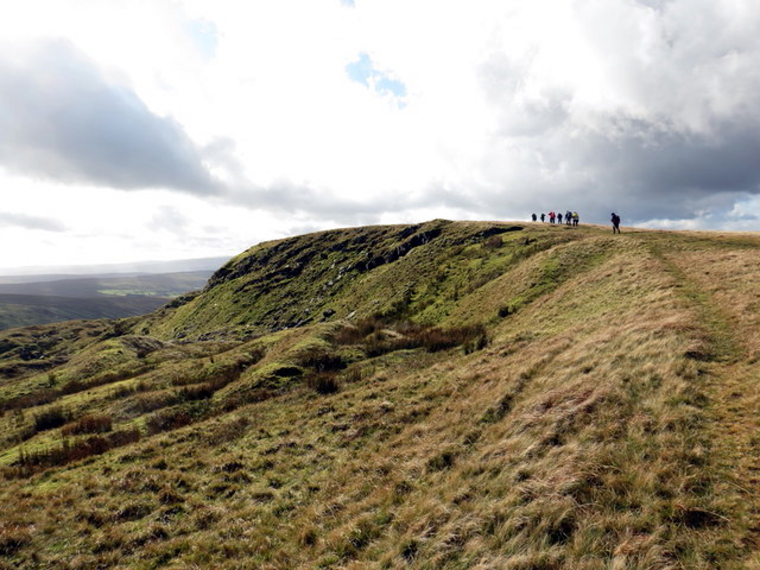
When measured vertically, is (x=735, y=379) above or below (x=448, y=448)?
above

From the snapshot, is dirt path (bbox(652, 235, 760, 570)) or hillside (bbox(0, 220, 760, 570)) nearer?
dirt path (bbox(652, 235, 760, 570))

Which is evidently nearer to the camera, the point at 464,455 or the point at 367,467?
the point at 464,455

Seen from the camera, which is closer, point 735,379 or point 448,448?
point 735,379

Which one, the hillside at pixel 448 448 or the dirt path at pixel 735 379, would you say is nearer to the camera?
the dirt path at pixel 735 379

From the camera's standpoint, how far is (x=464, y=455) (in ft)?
36.8

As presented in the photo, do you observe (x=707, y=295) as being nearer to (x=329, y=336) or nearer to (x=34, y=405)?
(x=329, y=336)

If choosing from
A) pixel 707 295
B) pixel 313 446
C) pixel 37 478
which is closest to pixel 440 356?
pixel 313 446

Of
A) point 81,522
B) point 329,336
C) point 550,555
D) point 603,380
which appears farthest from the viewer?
point 329,336

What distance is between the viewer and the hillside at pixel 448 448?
7086mm

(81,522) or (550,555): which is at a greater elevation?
(550,555)

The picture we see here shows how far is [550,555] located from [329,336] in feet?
99.2

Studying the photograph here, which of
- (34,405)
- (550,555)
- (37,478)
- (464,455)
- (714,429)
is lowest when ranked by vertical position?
(34,405)

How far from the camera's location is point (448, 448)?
1173cm

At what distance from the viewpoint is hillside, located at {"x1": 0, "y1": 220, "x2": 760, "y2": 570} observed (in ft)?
23.2
